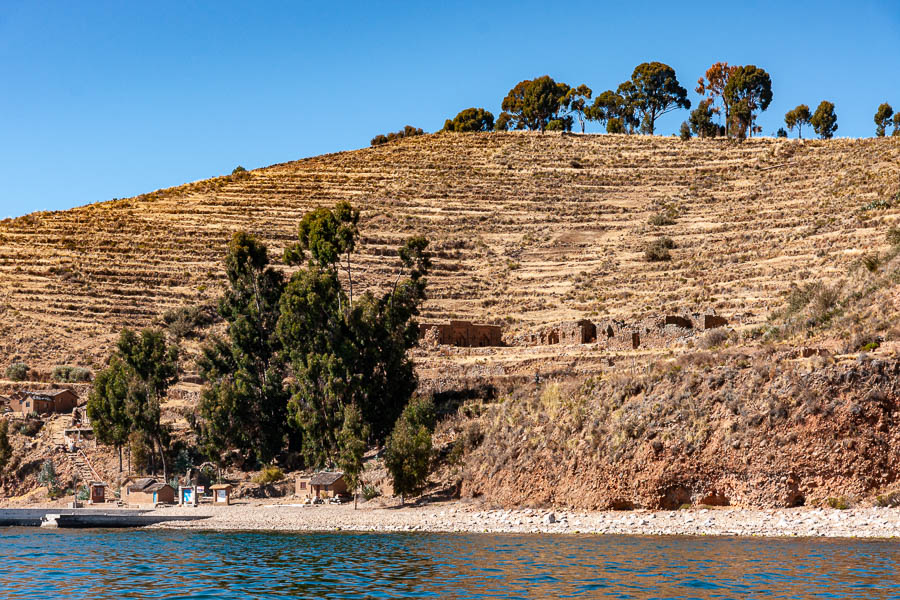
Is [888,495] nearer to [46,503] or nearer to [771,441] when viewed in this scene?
[771,441]

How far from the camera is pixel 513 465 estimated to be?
1352 inches

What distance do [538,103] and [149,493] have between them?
84984 mm

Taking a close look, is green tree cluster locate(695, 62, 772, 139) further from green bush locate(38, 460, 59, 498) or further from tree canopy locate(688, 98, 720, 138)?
green bush locate(38, 460, 59, 498)

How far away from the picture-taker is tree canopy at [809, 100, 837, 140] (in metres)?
102

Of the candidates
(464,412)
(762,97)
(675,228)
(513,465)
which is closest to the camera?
(513,465)

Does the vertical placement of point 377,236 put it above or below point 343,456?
above

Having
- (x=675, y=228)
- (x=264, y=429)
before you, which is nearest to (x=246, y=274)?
(x=264, y=429)

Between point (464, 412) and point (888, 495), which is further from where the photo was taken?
point (464, 412)

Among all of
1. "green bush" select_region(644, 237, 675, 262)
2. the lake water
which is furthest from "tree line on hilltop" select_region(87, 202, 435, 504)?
"green bush" select_region(644, 237, 675, 262)

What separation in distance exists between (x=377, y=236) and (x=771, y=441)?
195ft

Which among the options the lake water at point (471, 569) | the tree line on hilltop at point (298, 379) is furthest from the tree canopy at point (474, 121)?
the lake water at point (471, 569)

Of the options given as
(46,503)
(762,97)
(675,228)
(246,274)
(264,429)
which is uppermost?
(762,97)

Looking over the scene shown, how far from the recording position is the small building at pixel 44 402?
54.7 meters

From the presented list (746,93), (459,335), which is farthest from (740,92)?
(459,335)
